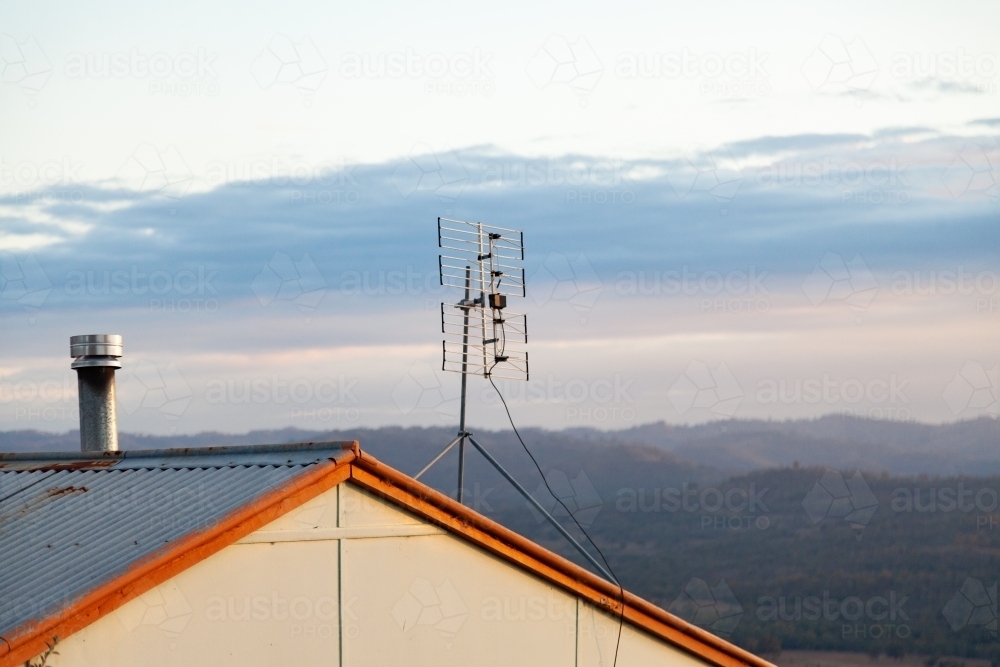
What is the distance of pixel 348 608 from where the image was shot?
9062 millimetres

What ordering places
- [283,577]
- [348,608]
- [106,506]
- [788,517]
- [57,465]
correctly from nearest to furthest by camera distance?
1. [283,577]
2. [348,608]
3. [106,506]
4. [57,465]
5. [788,517]

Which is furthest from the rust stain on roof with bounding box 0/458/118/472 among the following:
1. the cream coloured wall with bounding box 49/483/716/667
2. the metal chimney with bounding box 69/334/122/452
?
the cream coloured wall with bounding box 49/483/716/667

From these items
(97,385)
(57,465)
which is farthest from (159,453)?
(97,385)

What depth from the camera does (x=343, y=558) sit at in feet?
29.7

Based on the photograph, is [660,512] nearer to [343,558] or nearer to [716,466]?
[716,466]

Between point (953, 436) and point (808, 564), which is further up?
point (953, 436)

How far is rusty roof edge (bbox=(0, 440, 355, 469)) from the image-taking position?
9.84m

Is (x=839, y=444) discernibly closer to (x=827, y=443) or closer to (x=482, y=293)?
(x=827, y=443)

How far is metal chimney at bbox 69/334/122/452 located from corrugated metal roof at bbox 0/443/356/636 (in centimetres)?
168

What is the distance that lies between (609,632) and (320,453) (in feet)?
10.4

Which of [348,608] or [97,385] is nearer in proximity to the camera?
[348,608]

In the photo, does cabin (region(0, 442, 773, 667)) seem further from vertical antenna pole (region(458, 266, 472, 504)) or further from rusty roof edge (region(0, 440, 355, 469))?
vertical antenna pole (region(458, 266, 472, 504))

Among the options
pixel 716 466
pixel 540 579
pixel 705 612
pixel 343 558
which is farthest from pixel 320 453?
pixel 716 466

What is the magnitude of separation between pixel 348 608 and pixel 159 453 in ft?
10.1
